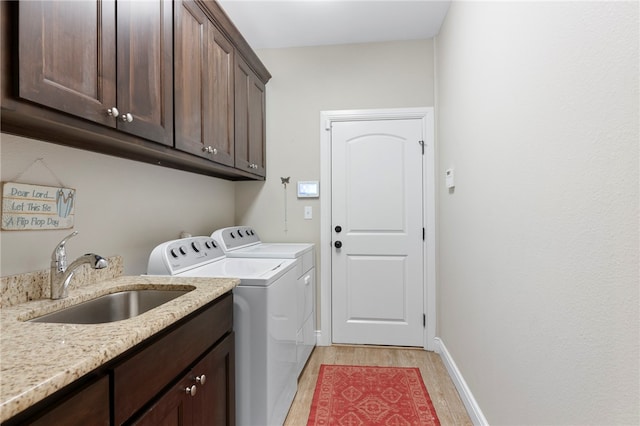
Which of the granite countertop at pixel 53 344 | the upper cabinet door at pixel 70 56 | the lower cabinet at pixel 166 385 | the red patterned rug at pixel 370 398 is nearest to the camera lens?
the granite countertop at pixel 53 344

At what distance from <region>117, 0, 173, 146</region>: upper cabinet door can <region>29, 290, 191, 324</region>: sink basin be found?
65 centimetres

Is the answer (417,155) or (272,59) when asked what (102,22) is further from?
(417,155)

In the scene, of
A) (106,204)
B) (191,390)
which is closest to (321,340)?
(191,390)

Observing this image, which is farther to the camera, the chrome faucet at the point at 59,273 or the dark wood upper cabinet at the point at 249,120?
the dark wood upper cabinet at the point at 249,120

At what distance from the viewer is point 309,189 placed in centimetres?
295

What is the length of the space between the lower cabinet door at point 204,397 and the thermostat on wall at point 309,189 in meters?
1.68

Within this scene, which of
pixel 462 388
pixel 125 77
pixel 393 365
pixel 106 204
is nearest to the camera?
pixel 125 77

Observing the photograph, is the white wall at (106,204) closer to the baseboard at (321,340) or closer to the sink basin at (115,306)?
the sink basin at (115,306)

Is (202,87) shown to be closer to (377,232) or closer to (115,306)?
(115,306)

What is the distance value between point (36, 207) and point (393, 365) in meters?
2.39

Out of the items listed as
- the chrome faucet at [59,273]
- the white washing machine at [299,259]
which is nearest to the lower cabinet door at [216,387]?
the chrome faucet at [59,273]

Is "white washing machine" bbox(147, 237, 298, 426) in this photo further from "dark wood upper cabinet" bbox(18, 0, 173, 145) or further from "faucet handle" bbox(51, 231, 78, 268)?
"dark wood upper cabinet" bbox(18, 0, 173, 145)

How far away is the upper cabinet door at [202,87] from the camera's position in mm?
1552

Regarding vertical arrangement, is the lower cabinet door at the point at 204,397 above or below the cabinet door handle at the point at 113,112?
below
